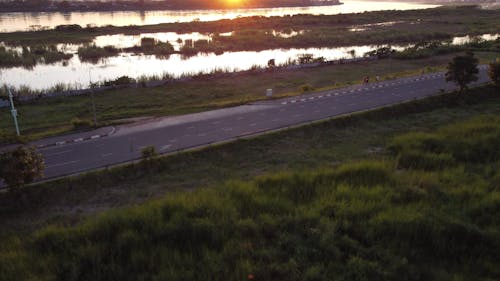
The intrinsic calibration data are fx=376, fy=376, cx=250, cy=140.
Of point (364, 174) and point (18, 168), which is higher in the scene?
point (18, 168)

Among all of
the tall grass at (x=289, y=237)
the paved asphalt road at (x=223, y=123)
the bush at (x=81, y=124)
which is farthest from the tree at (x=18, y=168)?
the bush at (x=81, y=124)

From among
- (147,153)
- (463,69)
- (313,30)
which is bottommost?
(147,153)

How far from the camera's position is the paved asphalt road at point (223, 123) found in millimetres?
19812

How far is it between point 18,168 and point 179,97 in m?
20.2

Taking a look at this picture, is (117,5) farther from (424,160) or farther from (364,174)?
(364,174)

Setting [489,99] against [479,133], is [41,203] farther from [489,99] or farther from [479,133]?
[489,99]

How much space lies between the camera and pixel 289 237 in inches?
426

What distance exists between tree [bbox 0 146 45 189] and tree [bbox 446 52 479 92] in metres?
28.8

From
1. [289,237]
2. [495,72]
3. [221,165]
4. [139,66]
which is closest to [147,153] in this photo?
[221,165]

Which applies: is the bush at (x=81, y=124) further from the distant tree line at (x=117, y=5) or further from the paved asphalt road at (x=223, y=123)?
the distant tree line at (x=117, y=5)

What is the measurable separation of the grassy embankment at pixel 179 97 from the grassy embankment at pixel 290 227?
1184cm

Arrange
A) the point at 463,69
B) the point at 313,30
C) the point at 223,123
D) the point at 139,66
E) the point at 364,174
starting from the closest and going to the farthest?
the point at 364,174, the point at 223,123, the point at 463,69, the point at 139,66, the point at 313,30

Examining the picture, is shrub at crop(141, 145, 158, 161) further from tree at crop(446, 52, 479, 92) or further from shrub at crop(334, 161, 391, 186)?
tree at crop(446, 52, 479, 92)

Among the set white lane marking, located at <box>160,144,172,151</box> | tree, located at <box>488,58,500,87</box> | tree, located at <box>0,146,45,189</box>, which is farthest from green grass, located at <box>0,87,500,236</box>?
tree, located at <box>488,58,500,87</box>
